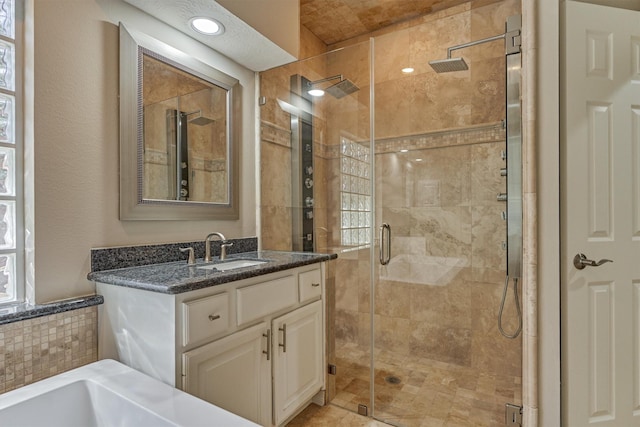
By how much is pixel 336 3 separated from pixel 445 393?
2886mm

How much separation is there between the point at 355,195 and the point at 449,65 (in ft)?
3.65

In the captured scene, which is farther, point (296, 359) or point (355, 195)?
point (355, 195)

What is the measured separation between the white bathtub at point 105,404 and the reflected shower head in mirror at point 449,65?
7.97 feet

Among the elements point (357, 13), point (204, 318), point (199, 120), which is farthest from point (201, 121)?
point (357, 13)

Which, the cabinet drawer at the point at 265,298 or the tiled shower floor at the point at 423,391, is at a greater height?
the cabinet drawer at the point at 265,298

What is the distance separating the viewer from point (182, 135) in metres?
1.96

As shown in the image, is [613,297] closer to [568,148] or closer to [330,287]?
[568,148]

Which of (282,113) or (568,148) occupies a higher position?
(282,113)

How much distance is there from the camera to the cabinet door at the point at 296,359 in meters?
1.76

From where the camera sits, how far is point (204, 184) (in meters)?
2.10

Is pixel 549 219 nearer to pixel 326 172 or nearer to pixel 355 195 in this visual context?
pixel 355 195

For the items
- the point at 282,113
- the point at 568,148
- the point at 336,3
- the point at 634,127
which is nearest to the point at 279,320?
the point at 282,113

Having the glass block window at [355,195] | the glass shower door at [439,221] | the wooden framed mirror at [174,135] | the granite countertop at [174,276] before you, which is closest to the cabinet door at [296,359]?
the granite countertop at [174,276]

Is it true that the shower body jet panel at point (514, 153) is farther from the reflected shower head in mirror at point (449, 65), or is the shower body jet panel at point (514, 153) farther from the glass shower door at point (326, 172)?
the glass shower door at point (326, 172)
